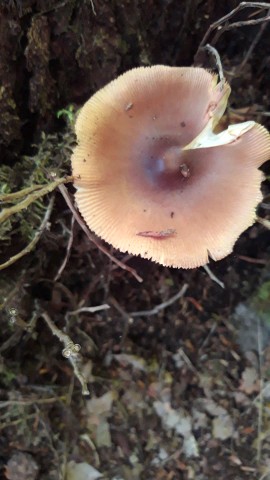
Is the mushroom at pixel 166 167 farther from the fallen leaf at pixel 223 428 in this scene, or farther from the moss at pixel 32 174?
the fallen leaf at pixel 223 428

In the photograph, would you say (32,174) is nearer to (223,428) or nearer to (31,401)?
(31,401)


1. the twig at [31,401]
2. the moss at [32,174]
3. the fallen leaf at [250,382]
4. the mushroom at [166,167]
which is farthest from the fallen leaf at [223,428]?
the moss at [32,174]

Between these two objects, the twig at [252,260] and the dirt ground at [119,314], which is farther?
the twig at [252,260]

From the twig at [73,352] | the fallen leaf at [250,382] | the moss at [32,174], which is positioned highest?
the moss at [32,174]

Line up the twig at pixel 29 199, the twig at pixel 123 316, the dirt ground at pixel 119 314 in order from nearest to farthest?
the twig at pixel 29 199 < the dirt ground at pixel 119 314 < the twig at pixel 123 316

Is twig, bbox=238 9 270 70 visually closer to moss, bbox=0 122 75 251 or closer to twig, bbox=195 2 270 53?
twig, bbox=195 2 270 53

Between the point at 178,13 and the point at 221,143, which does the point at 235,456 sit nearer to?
the point at 221,143
